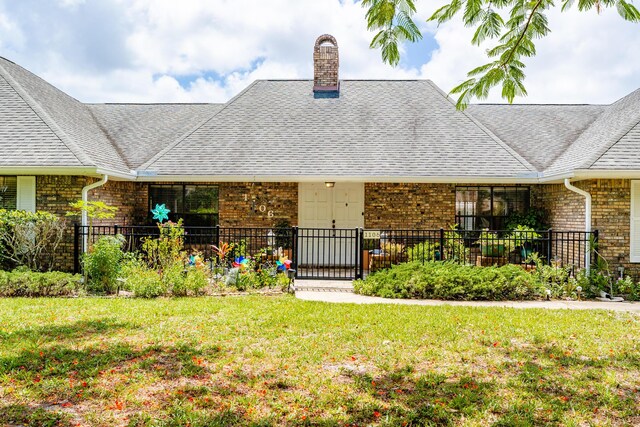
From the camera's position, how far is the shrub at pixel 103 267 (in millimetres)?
9094

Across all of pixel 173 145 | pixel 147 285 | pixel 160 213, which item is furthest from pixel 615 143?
pixel 160 213

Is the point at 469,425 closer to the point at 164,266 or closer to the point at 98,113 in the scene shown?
the point at 164,266

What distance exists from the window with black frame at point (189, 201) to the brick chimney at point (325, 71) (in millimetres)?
5314

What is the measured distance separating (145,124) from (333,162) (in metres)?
7.28

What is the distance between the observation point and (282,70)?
18016 millimetres

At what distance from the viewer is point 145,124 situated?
15.8m

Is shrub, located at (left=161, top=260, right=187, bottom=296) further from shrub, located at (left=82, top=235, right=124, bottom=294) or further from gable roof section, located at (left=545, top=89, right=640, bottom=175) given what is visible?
gable roof section, located at (left=545, top=89, right=640, bottom=175)

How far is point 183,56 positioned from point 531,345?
12072 millimetres

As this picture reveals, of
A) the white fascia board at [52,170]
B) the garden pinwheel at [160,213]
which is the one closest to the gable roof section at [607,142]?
the garden pinwheel at [160,213]

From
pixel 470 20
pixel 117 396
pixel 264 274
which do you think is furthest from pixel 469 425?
pixel 264 274

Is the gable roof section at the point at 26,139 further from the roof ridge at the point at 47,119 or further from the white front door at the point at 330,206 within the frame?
the white front door at the point at 330,206

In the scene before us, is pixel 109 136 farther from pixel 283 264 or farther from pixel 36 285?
pixel 283 264

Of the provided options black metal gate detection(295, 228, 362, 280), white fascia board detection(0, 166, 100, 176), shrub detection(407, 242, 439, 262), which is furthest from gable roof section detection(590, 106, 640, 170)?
white fascia board detection(0, 166, 100, 176)

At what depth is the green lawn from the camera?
385 centimetres
